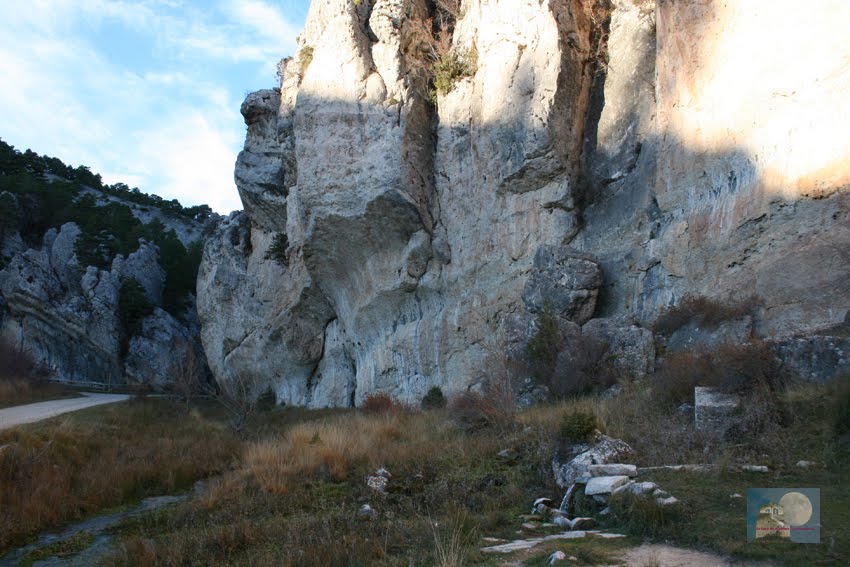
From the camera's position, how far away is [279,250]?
90.2 ft

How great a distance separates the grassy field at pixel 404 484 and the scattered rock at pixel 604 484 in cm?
34

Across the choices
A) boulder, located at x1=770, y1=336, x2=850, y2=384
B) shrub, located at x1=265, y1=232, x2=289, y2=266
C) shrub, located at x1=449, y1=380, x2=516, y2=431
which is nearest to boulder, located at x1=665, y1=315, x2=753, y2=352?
boulder, located at x1=770, y1=336, x2=850, y2=384

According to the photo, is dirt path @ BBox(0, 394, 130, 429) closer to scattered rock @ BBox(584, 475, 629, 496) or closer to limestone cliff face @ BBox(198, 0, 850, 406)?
limestone cliff face @ BBox(198, 0, 850, 406)

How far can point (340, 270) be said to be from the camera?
21703 mm

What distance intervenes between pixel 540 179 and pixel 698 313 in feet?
19.2

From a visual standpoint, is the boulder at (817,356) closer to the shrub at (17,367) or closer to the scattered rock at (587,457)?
the scattered rock at (587,457)

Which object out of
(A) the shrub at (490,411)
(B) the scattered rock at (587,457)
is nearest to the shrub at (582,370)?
(A) the shrub at (490,411)

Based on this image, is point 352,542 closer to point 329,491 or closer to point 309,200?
point 329,491

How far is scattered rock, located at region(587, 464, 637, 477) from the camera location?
19.7ft

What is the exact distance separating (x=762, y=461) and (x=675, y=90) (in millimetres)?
9590

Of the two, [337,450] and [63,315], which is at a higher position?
[63,315]

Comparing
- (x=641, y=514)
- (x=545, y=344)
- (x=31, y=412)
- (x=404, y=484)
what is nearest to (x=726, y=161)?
(x=545, y=344)

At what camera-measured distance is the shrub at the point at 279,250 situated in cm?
2738

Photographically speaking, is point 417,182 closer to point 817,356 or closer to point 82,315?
point 817,356
